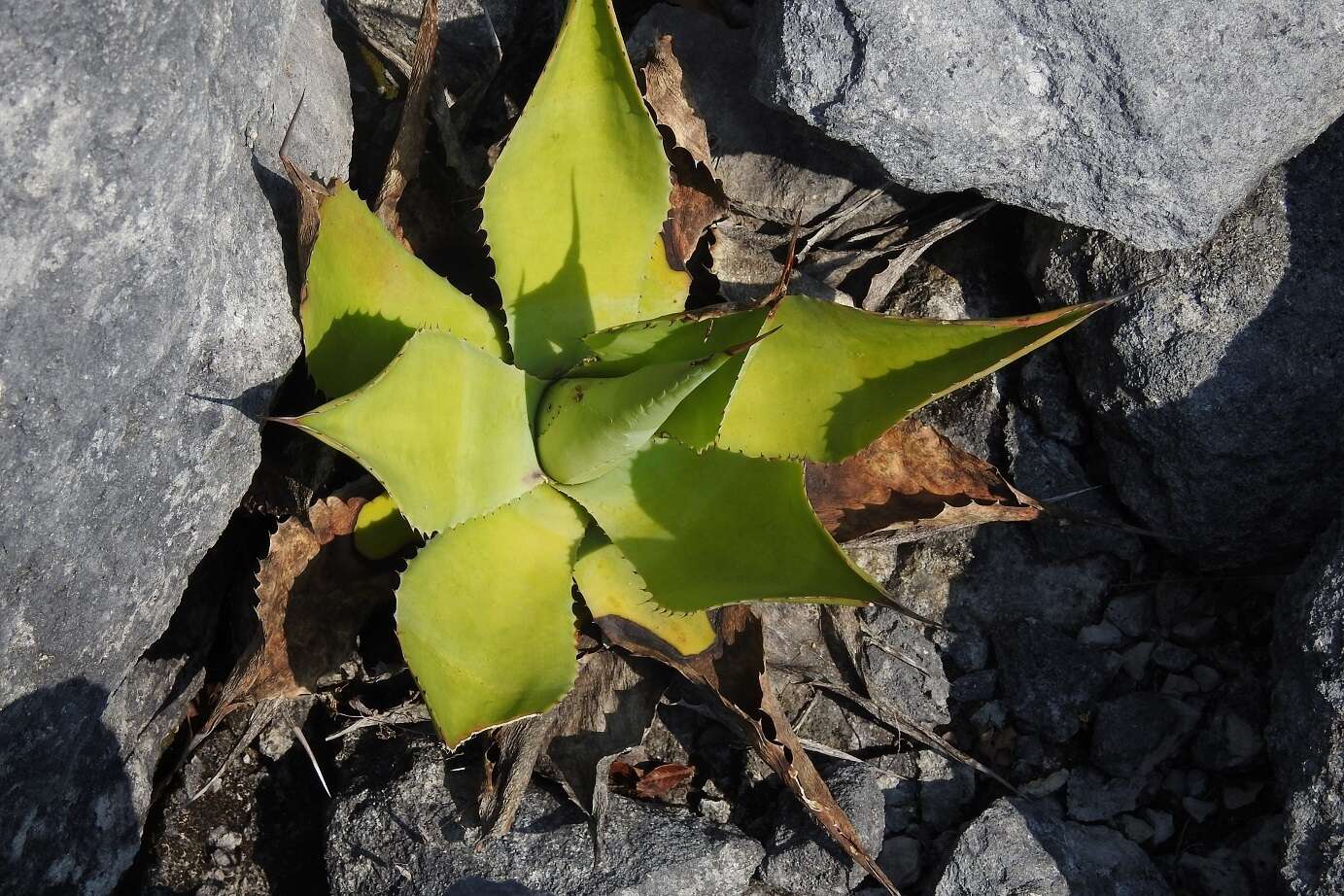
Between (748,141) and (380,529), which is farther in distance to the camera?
(748,141)

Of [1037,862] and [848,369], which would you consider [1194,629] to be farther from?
[848,369]

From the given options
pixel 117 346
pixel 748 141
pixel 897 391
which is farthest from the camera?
pixel 748 141

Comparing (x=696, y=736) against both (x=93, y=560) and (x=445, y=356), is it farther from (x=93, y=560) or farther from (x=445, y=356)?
(x=93, y=560)

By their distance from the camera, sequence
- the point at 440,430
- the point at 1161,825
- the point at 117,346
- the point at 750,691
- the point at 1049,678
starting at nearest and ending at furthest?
1. the point at 117,346
2. the point at 440,430
3. the point at 750,691
4. the point at 1161,825
5. the point at 1049,678

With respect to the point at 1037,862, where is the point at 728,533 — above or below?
above

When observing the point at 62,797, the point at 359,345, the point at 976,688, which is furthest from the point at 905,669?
the point at 62,797
